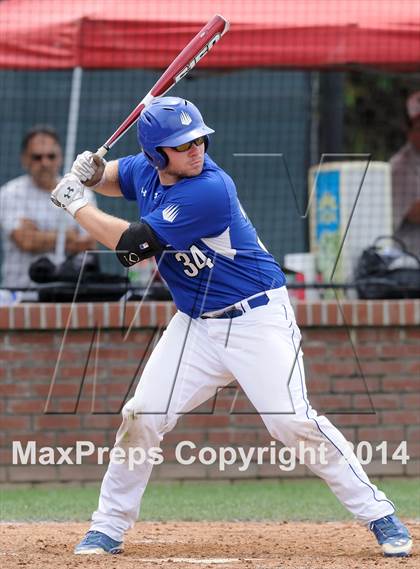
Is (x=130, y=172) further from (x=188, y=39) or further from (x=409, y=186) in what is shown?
(x=409, y=186)

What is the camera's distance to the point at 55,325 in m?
8.44

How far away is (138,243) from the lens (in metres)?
5.60

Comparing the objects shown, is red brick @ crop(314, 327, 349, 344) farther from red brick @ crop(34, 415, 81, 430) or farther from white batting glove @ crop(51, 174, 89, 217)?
white batting glove @ crop(51, 174, 89, 217)

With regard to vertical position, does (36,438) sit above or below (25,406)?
below

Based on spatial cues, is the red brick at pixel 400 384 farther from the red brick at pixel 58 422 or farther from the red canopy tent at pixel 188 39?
the red canopy tent at pixel 188 39

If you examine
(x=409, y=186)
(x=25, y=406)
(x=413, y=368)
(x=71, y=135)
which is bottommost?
(x=25, y=406)

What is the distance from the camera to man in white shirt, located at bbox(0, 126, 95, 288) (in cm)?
907

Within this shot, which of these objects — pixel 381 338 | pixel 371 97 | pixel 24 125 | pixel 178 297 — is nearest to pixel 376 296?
pixel 381 338

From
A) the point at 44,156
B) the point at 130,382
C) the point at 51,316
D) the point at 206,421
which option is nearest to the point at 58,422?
the point at 130,382

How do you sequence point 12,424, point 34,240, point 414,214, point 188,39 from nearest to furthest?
point 12,424 → point 188,39 → point 34,240 → point 414,214

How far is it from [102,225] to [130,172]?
61 cm

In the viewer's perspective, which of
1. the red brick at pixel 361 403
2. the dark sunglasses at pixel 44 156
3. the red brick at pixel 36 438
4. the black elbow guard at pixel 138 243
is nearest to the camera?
the black elbow guard at pixel 138 243

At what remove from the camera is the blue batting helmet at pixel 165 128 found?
18.4ft

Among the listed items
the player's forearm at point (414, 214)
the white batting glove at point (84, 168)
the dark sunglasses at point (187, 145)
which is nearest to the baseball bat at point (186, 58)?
the white batting glove at point (84, 168)
